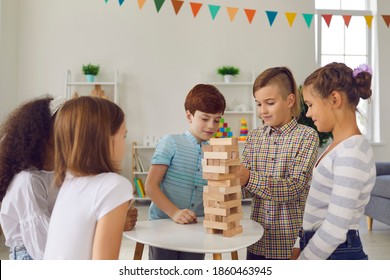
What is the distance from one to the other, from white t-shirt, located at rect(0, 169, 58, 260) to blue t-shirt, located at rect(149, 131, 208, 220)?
12.4 inches

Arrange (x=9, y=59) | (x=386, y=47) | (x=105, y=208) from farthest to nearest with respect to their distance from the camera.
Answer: (x=9, y=59) → (x=386, y=47) → (x=105, y=208)

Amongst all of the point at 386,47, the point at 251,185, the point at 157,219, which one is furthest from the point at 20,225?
the point at 386,47

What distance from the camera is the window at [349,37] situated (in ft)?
10.3

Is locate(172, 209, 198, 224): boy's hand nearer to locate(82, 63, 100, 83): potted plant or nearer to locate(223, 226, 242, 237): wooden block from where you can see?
locate(223, 226, 242, 237): wooden block

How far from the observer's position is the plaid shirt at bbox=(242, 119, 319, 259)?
36.7 inches

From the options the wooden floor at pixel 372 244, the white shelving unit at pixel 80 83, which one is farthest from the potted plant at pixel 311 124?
the white shelving unit at pixel 80 83

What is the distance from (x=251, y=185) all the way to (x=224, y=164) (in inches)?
6.8

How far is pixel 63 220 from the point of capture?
0.64 meters

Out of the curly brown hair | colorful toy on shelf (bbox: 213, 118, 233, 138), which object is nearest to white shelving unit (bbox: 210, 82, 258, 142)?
colorful toy on shelf (bbox: 213, 118, 233, 138)

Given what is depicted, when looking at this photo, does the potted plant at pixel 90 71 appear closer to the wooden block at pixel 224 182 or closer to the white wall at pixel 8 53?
the white wall at pixel 8 53

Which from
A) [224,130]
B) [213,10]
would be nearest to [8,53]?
[213,10]

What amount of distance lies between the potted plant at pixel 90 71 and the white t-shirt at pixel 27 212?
112 inches

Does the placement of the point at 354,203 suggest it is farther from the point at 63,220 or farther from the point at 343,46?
the point at 343,46
